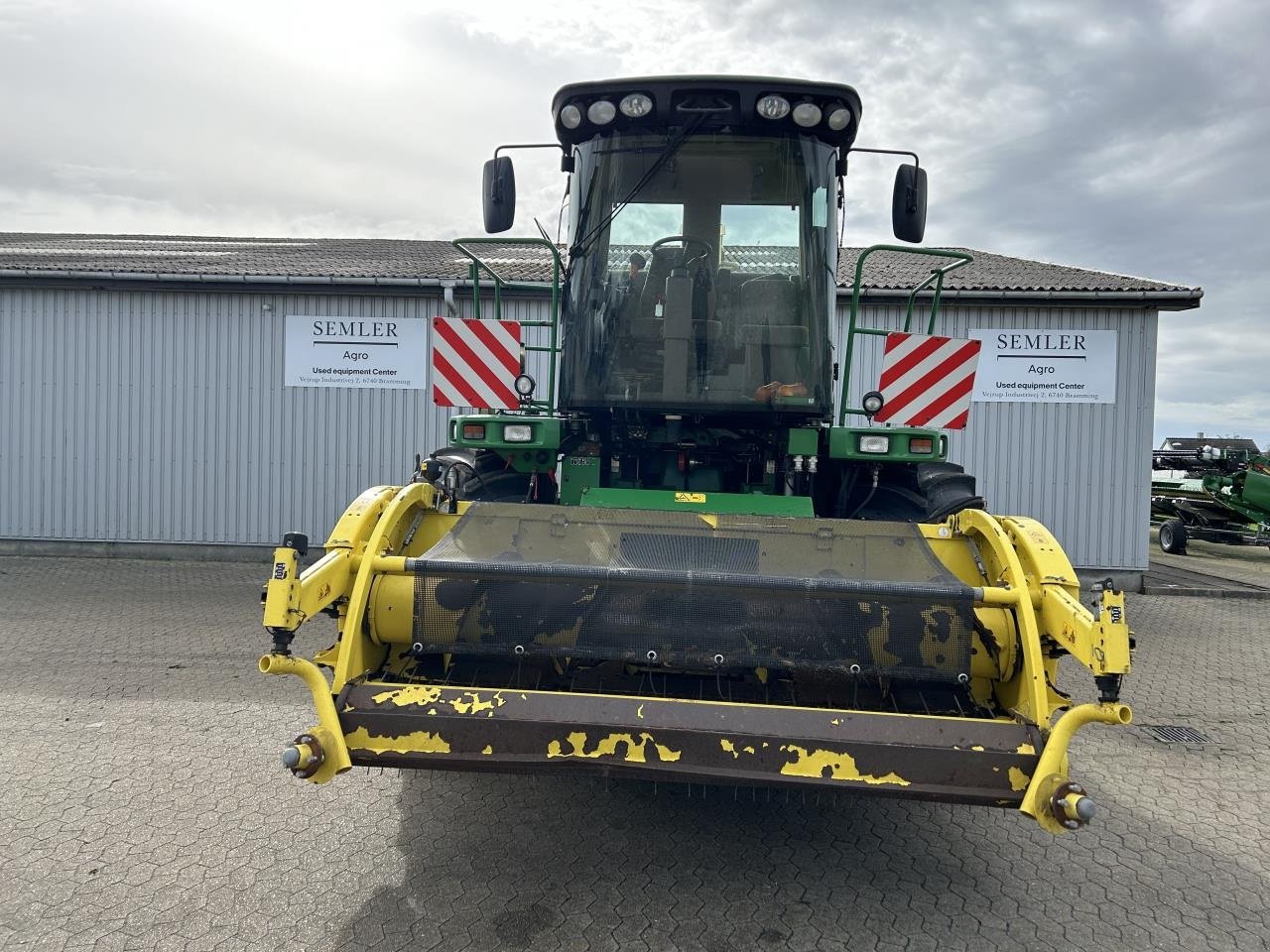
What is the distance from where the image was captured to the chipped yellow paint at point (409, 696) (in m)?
2.62

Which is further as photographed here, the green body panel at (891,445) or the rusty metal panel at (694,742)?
the green body panel at (891,445)

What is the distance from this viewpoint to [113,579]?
29.6 feet

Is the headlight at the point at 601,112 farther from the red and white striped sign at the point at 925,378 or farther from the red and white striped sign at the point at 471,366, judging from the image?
the red and white striped sign at the point at 925,378

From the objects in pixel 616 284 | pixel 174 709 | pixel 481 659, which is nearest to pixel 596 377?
pixel 616 284

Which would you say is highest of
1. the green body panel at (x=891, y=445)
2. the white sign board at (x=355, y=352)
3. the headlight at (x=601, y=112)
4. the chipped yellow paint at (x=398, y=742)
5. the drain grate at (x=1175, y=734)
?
the headlight at (x=601, y=112)

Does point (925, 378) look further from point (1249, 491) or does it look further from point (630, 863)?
point (1249, 491)

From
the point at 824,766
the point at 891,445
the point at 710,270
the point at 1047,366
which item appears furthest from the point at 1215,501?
the point at 824,766

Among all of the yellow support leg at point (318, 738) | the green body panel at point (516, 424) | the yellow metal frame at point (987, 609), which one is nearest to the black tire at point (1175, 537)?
the yellow metal frame at point (987, 609)

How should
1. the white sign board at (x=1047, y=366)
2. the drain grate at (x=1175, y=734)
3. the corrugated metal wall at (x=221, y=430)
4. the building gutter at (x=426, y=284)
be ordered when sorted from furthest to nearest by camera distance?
the corrugated metal wall at (x=221, y=430), the white sign board at (x=1047, y=366), the building gutter at (x=426, y=284), the drain grate at (x=1175, y=734)

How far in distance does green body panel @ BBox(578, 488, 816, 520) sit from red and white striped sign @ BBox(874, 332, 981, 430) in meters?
1.62

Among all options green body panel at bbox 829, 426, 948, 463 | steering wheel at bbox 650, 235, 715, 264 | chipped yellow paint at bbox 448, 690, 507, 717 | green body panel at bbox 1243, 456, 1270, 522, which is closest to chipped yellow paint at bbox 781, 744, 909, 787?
chipped yellow paint at bbox 448, 690, 507, 717

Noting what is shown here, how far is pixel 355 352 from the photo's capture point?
1010cm

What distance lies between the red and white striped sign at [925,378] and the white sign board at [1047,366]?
474 cm

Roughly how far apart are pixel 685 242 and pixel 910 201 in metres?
1.16
